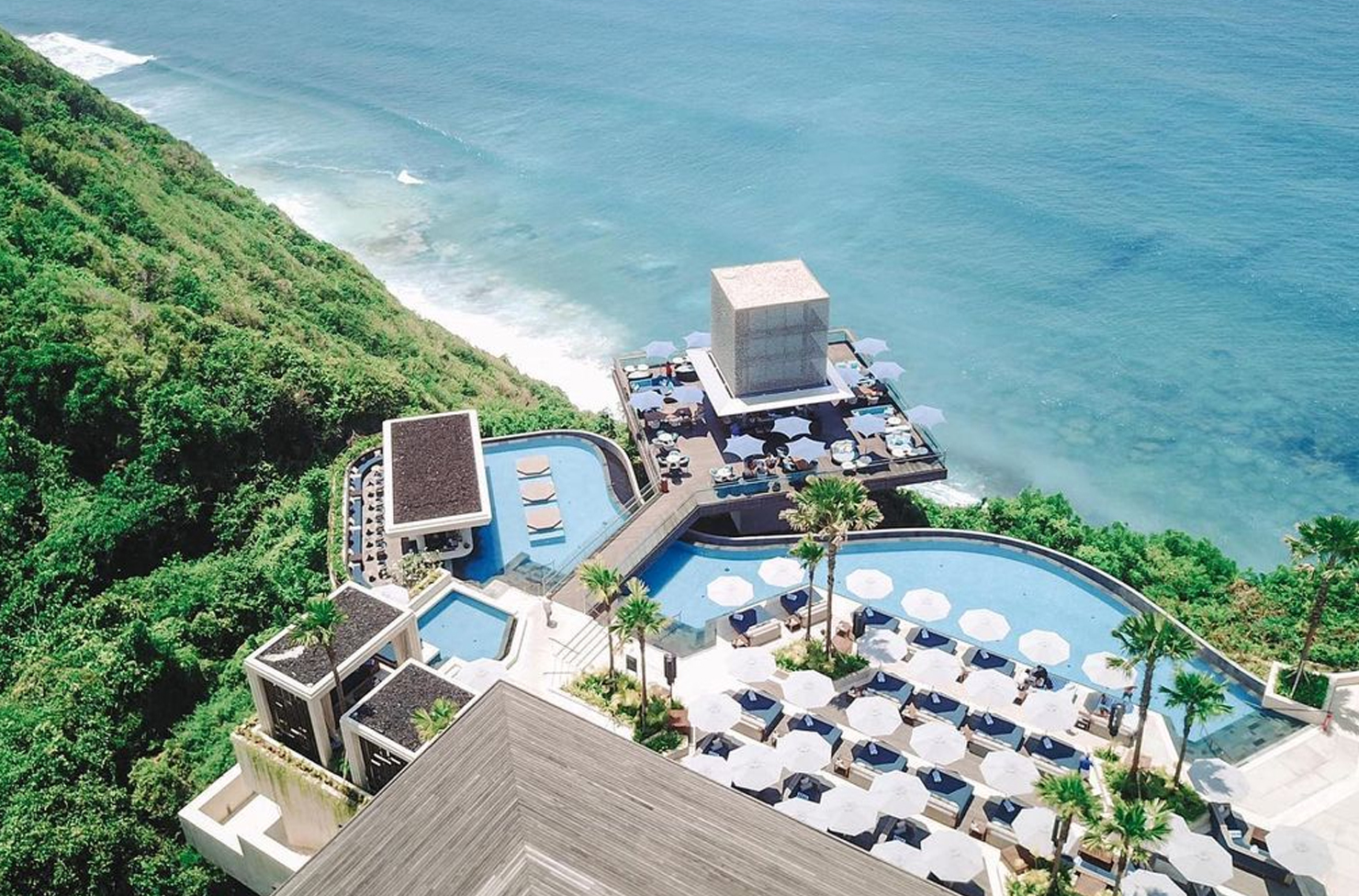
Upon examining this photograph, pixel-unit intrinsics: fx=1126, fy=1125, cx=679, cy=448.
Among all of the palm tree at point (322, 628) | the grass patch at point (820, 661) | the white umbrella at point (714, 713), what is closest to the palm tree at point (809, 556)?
the grass patch at point (820, 661)

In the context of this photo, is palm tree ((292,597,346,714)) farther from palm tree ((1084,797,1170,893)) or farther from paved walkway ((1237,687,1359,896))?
paved walkway ((1237,687,1359,896))

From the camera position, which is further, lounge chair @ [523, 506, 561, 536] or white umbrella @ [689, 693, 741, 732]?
lounge chair @ [523, 506, 561, 536]

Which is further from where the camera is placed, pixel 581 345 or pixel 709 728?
pixel 581 345

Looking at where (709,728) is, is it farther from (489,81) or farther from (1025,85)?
(489,81)

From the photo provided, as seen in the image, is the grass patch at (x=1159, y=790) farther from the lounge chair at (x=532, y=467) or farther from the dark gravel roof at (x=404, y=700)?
the lounge chair at (x=532, y=467)

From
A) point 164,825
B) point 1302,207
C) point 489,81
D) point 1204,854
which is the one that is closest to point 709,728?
point 1204,854

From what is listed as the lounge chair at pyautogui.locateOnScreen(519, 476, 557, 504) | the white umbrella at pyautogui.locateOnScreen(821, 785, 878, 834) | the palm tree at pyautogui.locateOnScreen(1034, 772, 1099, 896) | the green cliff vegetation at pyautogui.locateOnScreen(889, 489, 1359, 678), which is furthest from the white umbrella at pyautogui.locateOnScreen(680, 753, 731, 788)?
the green cliff vegetation at pyautogui.locateOnScreen(889, 489, 1359, 678)

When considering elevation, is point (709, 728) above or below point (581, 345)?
above
